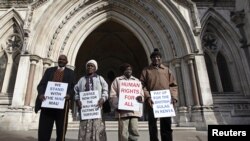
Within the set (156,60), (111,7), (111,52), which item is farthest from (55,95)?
(111,52)

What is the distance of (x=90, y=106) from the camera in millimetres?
4008

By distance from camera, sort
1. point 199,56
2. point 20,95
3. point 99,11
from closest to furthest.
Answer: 1. point 20,95
2. point 199,56
3. point 99,11

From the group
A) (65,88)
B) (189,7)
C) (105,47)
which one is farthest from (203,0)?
(65,88)

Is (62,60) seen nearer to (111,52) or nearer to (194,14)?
(194,14)

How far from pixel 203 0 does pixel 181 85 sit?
5.23 metres

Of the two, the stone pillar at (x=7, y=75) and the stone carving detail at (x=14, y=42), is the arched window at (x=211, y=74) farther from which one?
the stone pillar at (x=7, y=75)

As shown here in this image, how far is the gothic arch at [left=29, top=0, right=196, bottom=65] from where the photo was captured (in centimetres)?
1020

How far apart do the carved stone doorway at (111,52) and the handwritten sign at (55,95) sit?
11.2m

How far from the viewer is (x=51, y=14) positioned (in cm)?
A: 1036

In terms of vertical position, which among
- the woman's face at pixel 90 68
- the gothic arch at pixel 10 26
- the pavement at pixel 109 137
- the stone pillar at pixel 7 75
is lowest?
the pavement at pixel 109 137

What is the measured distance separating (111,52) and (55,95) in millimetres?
12672

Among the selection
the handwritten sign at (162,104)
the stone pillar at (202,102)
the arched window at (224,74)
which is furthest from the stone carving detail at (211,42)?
the handwritten sign at (162,104)

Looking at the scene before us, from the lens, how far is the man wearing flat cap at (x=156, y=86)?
417cm

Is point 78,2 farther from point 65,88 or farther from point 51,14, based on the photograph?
point 65,88
